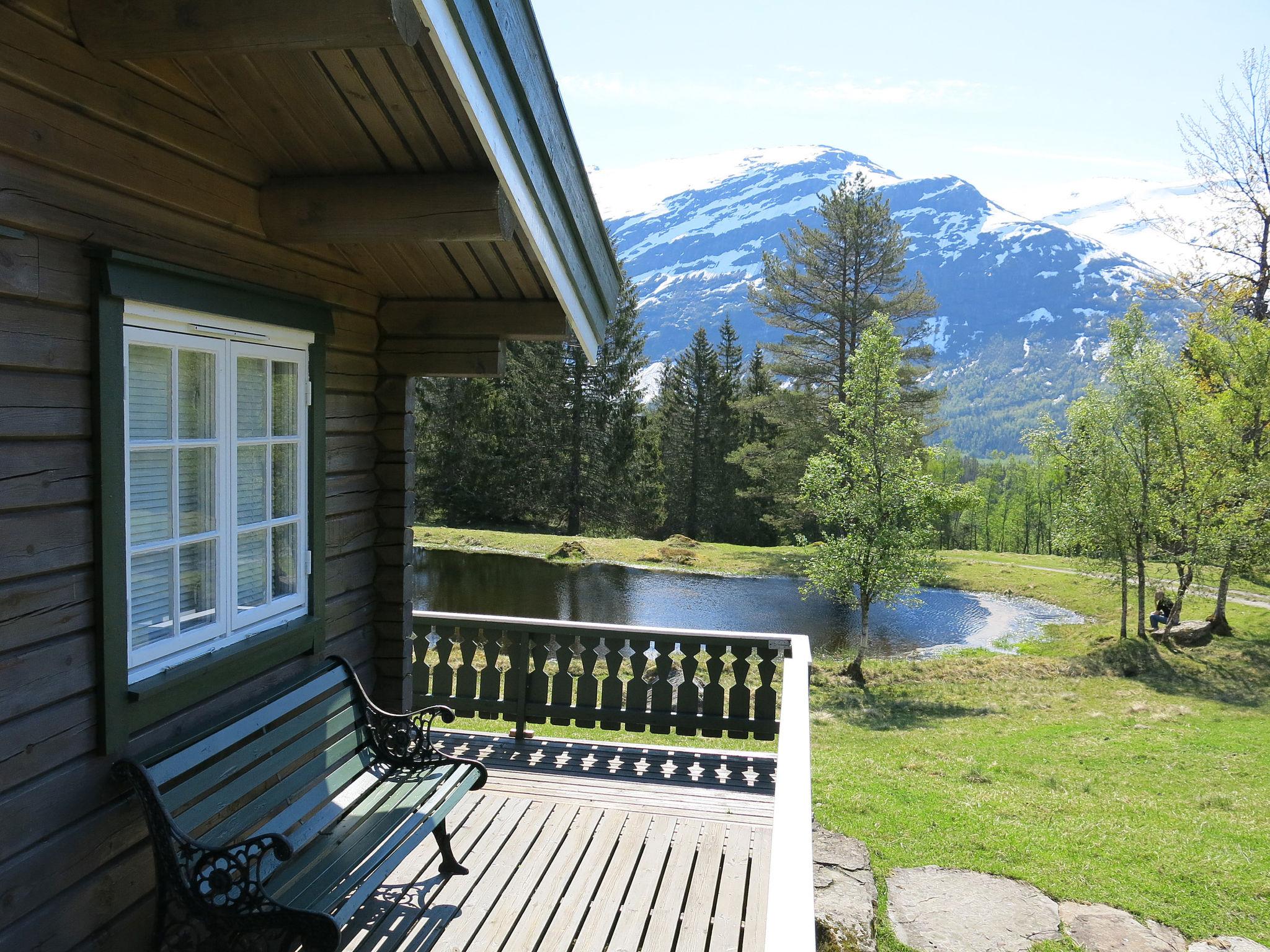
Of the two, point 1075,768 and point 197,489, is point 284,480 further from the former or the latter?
point 1075,768

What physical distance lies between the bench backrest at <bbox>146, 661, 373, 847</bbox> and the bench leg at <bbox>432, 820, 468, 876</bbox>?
0.40m

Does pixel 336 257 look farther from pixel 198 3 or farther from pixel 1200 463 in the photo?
pixel 1200 463

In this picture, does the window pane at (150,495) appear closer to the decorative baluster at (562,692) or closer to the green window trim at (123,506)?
the green window trim at (123,506)

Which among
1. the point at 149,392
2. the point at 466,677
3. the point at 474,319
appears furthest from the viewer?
the point at 466,677

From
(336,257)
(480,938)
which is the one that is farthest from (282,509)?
(480,938)

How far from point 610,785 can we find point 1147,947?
3.00m

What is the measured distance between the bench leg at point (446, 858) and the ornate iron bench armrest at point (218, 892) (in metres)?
1.14

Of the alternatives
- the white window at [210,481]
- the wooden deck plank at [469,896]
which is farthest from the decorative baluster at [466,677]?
the white window at [210,481]

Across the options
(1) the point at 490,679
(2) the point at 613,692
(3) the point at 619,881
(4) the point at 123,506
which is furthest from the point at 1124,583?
(4) the point at 123,506

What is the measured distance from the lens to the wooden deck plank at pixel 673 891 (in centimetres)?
332

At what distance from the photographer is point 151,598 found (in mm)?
2834

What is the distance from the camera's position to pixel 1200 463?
1697 centimetres

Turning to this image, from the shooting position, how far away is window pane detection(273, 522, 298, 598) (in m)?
3.57

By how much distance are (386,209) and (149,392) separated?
3.45 feet
